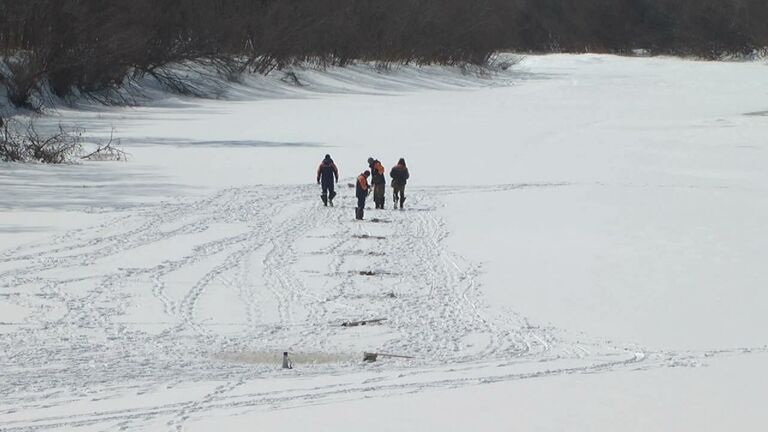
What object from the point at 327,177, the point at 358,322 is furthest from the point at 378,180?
the point at 358,322

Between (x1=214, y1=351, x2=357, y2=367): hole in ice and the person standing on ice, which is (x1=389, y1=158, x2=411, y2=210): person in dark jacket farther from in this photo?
(x1=214, y1=351, x2=357, y2=367): hole in ice

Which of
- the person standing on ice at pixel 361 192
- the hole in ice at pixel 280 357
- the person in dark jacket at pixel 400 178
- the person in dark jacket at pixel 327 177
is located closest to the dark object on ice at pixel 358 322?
the hole in ice at pixel 280 357

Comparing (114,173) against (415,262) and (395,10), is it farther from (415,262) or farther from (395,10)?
(395,10)

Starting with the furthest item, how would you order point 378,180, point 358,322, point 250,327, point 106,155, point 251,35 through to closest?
point 251,35 < point 106,155 < point 378,180 < point 358,322 < point 250,327

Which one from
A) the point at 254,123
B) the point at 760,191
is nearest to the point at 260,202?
the point at 760,191

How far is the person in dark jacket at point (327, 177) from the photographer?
2008 centimetres

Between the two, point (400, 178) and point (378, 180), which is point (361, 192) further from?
point (400, 178)

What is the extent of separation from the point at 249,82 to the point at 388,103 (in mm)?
6385

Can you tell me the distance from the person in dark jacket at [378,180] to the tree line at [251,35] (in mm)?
18529

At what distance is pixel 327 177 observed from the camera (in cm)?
2022

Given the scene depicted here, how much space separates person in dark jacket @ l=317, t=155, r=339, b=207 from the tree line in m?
18.0

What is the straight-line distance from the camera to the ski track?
30.1 feet

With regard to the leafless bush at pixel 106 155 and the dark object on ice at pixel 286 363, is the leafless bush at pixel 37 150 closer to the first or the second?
the leafless bush at pixel 106 155

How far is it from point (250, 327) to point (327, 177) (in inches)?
342
